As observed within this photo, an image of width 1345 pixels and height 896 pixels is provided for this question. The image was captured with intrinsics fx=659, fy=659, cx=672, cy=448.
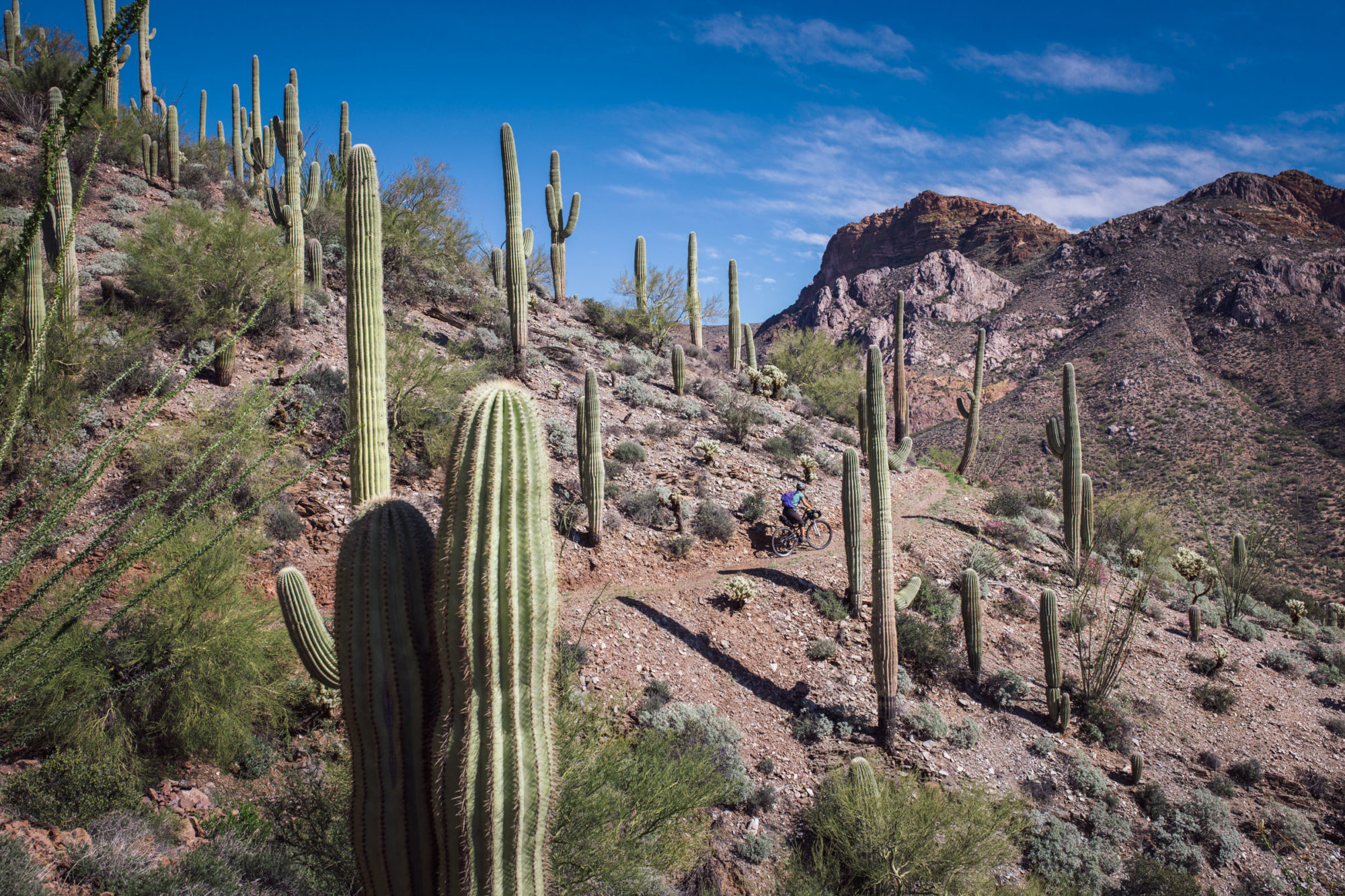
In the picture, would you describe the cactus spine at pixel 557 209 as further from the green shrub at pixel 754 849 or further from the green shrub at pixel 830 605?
the green shrub at pixel 754 849

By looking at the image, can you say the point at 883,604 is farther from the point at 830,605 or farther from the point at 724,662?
the point at 724,662

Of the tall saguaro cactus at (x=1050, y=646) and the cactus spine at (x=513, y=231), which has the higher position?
the cactus spine at (x=513, y=231)

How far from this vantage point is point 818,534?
48.4 feet

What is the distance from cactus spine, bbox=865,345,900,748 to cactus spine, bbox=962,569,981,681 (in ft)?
7.27

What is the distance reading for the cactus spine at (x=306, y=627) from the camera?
5.55 m

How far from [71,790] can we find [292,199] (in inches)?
533

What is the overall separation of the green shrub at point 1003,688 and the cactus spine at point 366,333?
10.0m

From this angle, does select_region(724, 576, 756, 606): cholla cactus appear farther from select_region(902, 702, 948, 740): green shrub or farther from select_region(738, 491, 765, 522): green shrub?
select_region(902, 702, 948, 740): green shrub

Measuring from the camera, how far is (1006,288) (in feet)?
204

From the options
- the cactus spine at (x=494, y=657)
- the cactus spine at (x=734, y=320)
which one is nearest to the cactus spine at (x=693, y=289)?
the cactus spine at (x=734, y=320)

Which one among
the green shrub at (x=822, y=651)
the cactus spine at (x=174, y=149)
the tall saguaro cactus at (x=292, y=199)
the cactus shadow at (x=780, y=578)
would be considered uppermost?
the cactus spine at (x=174, y=149)

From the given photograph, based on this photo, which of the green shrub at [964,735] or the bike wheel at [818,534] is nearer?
the green shrub at [964,735]

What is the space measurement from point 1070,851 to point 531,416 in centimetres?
876

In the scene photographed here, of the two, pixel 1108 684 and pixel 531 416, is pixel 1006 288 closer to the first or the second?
pixel 1108 684
